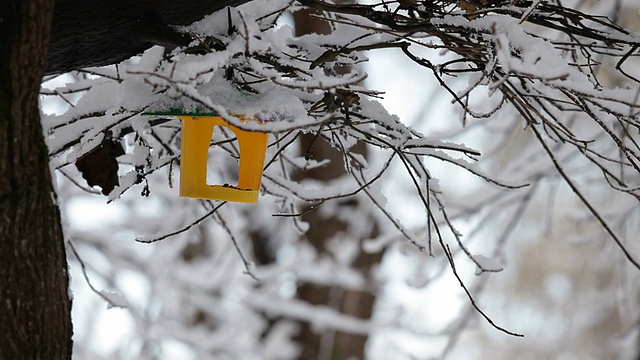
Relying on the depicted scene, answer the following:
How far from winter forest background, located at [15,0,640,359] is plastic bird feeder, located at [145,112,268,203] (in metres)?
0.07

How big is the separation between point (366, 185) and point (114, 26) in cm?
43

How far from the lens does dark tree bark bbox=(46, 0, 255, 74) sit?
94cm

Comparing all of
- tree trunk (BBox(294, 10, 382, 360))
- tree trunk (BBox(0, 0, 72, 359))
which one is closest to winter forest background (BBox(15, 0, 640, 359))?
tree trunk (BBox(294, 10, 382, 360))

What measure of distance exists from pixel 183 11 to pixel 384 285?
11.3ft

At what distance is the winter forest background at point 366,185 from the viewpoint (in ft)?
3.44

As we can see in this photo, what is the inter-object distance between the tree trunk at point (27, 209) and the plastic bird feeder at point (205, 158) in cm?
32

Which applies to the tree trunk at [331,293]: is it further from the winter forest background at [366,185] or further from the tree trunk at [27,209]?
the tree trunk at [27,209]

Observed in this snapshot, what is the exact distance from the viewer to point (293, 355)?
171 inches

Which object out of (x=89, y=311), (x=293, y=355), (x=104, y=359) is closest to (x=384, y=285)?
(x=293, y=355)

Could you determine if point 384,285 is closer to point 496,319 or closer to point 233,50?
point 496,319

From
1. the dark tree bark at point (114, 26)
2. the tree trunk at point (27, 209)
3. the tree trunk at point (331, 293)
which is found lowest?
the tree trunk at point (331, 293)

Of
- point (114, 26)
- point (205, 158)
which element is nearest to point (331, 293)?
point (205, 158)

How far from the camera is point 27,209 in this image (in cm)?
85

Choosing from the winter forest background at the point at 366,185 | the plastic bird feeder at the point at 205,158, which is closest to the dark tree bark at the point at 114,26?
the winter forest background at the point at 366,185
